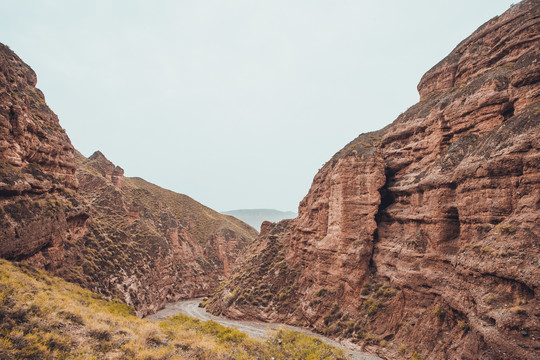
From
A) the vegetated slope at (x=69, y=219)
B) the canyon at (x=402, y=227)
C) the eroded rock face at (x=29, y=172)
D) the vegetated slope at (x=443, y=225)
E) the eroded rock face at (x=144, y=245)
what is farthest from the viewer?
the eroded rock face at (x=144, y=245)

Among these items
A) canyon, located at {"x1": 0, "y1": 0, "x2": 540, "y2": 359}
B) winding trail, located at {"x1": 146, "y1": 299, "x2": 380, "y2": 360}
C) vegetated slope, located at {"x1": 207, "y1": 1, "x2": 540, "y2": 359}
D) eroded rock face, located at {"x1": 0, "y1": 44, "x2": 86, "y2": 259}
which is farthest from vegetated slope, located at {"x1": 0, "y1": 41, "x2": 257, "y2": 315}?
vegetated slope, located at {"x1": 207, "y1": 1, "x2": 540, "y2": 359}

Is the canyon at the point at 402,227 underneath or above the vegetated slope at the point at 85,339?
above

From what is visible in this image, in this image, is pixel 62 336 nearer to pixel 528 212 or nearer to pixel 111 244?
pixel 528 212

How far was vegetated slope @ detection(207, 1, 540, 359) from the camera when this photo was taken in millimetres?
12211

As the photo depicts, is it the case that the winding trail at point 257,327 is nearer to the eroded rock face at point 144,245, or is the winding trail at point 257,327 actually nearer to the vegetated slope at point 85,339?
the eroded rock face at point 144,245

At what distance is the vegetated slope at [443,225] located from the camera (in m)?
12.2

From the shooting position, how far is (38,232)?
18297mm

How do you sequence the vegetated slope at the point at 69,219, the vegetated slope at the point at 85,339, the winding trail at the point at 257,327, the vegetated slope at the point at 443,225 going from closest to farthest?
the vegetated slope at the point at 85,339, the vegetated slope at the point at 443,225, the vegetated slope at the point at 69,219, the winding trail at the point at 257,327

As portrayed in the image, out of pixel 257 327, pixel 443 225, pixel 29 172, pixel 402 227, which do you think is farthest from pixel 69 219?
pixel 443 225

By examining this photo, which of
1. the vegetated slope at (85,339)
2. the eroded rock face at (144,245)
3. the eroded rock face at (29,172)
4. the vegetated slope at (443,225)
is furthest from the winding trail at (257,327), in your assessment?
the eroded rock face at (29,172)

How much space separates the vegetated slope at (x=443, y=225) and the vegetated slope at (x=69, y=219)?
1863 cm

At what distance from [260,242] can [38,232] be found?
116 ft

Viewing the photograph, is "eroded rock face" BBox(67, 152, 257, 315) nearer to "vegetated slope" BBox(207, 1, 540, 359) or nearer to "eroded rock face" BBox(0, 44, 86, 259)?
"eroded rock face" BBox(0, 44, 86, 259)

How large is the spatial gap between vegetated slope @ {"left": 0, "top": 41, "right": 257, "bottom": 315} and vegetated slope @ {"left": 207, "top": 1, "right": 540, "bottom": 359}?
18.6 meters
